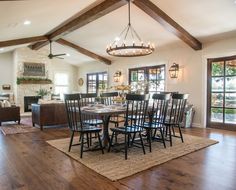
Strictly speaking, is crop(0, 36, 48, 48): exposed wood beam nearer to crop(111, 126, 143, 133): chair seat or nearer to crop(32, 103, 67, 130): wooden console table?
crop(32, 103, 67, 130): wooden console table

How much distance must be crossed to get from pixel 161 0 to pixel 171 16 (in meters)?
0.76

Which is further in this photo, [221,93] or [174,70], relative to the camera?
[174,70]

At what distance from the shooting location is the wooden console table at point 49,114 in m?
5.96

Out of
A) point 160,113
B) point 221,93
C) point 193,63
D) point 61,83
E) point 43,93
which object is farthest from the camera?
point 61,83

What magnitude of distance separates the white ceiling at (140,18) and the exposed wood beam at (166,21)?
99mm

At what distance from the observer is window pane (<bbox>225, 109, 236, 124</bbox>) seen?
5.80m

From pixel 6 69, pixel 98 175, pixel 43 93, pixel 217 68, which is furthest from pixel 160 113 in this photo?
pixel 6 69

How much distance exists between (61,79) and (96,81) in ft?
6.95

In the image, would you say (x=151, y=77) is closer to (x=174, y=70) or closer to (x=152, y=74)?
(x=152, y=74)

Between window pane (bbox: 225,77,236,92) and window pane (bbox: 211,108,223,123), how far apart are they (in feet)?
2.03

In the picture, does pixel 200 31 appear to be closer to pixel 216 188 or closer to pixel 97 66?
pixel 216 188

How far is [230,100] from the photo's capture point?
5863 millimetres

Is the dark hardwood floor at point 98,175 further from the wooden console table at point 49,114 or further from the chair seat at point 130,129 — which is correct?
the wooden console table at point 49,114

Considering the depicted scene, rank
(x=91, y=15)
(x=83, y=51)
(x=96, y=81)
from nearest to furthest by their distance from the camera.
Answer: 1. (x=91, y=15)
2. (x=83, y=51)
3. (x=96, y=81)
